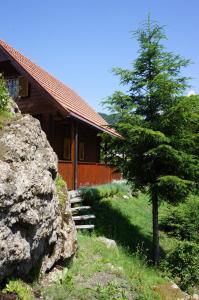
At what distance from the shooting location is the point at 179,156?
1230 cm

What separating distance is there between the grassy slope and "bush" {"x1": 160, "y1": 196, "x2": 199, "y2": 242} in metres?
0.85

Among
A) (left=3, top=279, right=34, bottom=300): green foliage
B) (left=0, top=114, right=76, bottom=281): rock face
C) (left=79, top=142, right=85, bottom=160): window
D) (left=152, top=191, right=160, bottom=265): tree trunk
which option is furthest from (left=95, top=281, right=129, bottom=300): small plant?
(left=79, top=142, right=85, bottom=160): window

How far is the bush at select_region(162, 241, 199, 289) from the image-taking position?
1084cm

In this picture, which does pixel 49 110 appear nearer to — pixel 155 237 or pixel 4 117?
pixel 155 237

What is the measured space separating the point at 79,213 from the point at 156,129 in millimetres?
4161

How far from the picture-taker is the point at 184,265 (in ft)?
36.6

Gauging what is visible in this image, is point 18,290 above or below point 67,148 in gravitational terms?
below

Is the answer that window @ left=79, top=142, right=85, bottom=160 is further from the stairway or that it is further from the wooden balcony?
the stairway

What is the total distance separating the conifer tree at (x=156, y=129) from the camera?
1250 cm

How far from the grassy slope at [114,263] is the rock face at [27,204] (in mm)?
634

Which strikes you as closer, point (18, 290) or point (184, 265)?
point (18, 290)

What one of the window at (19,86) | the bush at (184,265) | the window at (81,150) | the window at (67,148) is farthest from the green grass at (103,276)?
the window at (81,150)

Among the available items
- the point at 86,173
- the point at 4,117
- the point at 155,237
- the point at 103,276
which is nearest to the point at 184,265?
the point at 155,237

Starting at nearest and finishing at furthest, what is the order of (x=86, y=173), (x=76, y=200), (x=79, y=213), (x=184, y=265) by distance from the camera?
(x=184, y=265), (x=79, y=213), (x=76, y=200), (x=86, y=173)
